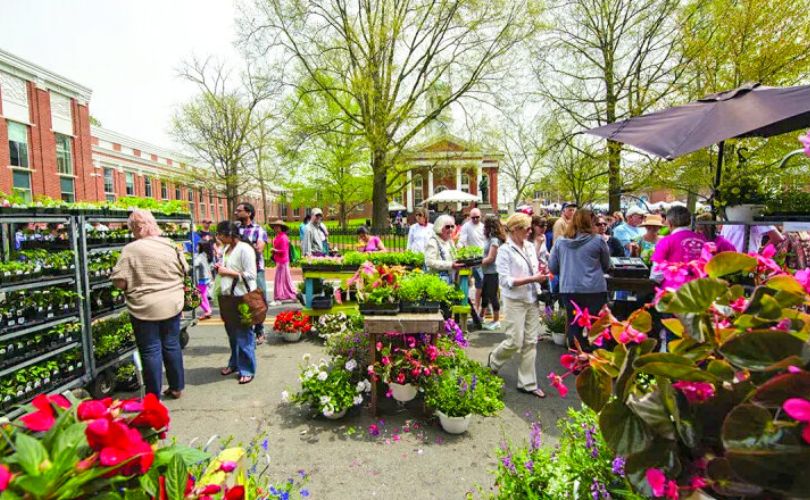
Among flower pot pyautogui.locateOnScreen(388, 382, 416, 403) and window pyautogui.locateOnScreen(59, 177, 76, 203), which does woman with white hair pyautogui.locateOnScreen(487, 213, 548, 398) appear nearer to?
flower pot pyautogui.locateOnScreen(388, 382, 416, 403)

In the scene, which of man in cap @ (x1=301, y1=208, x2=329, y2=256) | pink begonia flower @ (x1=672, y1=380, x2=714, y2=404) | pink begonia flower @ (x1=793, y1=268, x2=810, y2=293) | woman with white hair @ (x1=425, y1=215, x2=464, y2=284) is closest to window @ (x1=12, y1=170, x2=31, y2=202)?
man in cap @ (x1=301, y1=208, x2=329, y2=256)

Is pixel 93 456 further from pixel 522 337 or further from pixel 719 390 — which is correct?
pixel 522 337

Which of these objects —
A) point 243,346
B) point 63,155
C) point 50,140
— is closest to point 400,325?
point 243,346

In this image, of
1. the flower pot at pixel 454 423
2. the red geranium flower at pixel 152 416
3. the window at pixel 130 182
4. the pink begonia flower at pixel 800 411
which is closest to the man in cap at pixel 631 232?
the flower pot at pixel 454 423

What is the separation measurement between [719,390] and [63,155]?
108ft

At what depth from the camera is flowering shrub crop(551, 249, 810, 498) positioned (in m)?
0.73

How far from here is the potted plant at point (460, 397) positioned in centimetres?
368

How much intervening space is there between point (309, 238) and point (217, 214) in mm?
44048

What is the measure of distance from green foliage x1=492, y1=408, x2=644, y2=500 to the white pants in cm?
214

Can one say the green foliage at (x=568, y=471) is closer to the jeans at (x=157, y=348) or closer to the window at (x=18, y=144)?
the jeans at (x=157, y=348)

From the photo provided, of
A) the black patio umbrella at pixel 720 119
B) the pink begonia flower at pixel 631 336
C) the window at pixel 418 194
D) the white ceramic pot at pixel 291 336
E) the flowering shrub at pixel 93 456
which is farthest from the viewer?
the window at pixel 418 194

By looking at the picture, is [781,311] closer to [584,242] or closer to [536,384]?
[584,242]

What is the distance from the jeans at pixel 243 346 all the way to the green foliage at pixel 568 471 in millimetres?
3615

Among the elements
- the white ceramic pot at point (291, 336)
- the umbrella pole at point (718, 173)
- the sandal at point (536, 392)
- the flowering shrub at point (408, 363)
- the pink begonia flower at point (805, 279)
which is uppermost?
the umbrella pole at point (718, 173)
